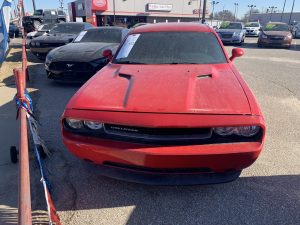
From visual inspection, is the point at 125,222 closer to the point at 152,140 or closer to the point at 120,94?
the point at 152,140

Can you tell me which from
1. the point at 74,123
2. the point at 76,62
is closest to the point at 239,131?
the point at 74,123

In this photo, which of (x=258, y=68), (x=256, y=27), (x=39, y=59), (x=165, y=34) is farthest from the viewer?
(x=256, y=27)

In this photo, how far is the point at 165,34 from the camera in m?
3.93

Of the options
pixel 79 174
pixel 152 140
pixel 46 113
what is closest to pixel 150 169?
pixel 152 140

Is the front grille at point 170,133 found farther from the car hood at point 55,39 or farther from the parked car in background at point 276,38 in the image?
the parked car in background at point 276,38

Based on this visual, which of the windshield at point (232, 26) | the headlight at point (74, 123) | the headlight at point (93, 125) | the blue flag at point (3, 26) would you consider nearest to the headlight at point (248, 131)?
the headlight at point (93, 125)

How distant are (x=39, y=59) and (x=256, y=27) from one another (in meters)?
22.6

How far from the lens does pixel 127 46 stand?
12.7ft

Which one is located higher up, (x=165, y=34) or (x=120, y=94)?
(x=165, y=34)

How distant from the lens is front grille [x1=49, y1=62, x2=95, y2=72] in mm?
6031

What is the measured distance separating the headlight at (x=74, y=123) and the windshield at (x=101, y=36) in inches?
211

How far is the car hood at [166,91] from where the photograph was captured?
231 cm

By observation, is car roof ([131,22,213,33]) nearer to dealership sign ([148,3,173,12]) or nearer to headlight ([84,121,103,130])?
headlight ([84,121,103,130])

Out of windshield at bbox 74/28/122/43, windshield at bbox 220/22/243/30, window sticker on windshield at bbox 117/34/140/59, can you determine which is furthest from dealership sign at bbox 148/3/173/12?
window sticker on windshield at bbox 117/34/140/59
